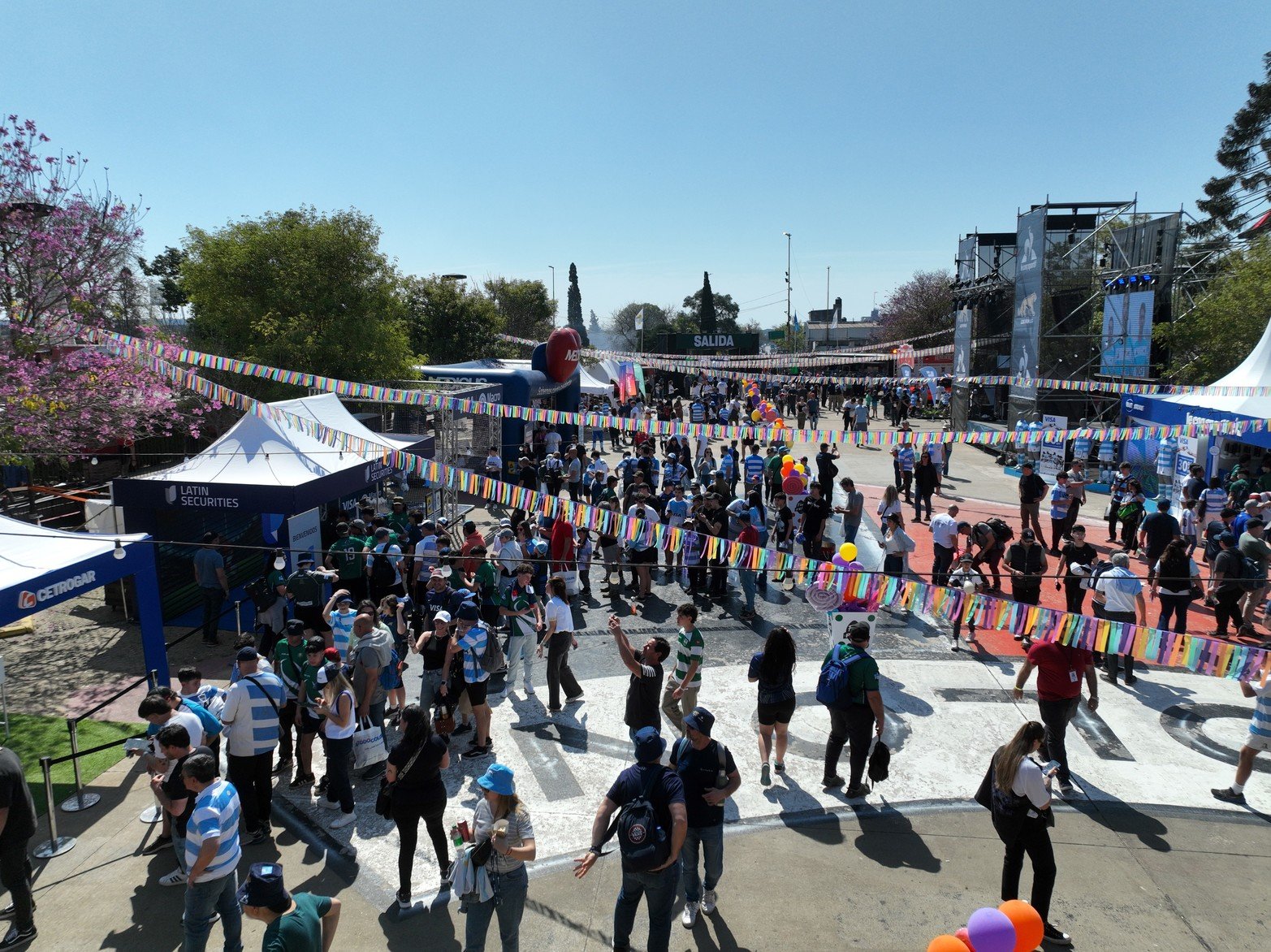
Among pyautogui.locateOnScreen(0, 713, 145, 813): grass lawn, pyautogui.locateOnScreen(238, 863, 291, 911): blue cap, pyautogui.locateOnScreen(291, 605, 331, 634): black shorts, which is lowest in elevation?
pyautogui.locateOnScreen(0, 713, 145, 813): grass lawn

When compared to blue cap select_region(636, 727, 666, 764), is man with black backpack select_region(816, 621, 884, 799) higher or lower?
lower

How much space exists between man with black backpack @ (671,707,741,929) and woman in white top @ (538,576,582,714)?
3132 mm

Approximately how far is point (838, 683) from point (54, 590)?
675 cm

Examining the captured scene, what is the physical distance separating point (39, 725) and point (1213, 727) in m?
11.8

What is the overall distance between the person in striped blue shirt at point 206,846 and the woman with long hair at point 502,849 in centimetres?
143

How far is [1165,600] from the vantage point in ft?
31.2

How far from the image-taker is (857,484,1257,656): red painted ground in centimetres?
1016

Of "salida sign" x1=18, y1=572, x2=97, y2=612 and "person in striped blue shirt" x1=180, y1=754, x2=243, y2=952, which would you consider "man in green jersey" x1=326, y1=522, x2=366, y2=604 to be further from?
"person in striped blue shirt" x1=180, y1=754, x2=243, y2=952

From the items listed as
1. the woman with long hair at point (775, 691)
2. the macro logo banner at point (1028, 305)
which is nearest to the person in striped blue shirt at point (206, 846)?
the woman with long hair at point (775, 691)

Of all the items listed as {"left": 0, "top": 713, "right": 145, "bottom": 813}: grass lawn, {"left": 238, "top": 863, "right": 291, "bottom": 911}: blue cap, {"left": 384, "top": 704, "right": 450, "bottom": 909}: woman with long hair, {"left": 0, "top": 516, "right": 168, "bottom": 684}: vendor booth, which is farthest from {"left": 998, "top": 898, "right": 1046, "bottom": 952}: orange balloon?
{"left": 0, "top": 516, "right": 168, "bottom": 684}: vendor booth

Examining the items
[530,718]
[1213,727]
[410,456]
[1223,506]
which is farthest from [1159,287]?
[530,718]

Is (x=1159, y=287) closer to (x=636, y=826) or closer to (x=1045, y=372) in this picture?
(x=1045, y=372)

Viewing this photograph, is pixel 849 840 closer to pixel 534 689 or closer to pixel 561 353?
pixel 534 689

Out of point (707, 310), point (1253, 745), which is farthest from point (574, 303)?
point (1253, 745)
